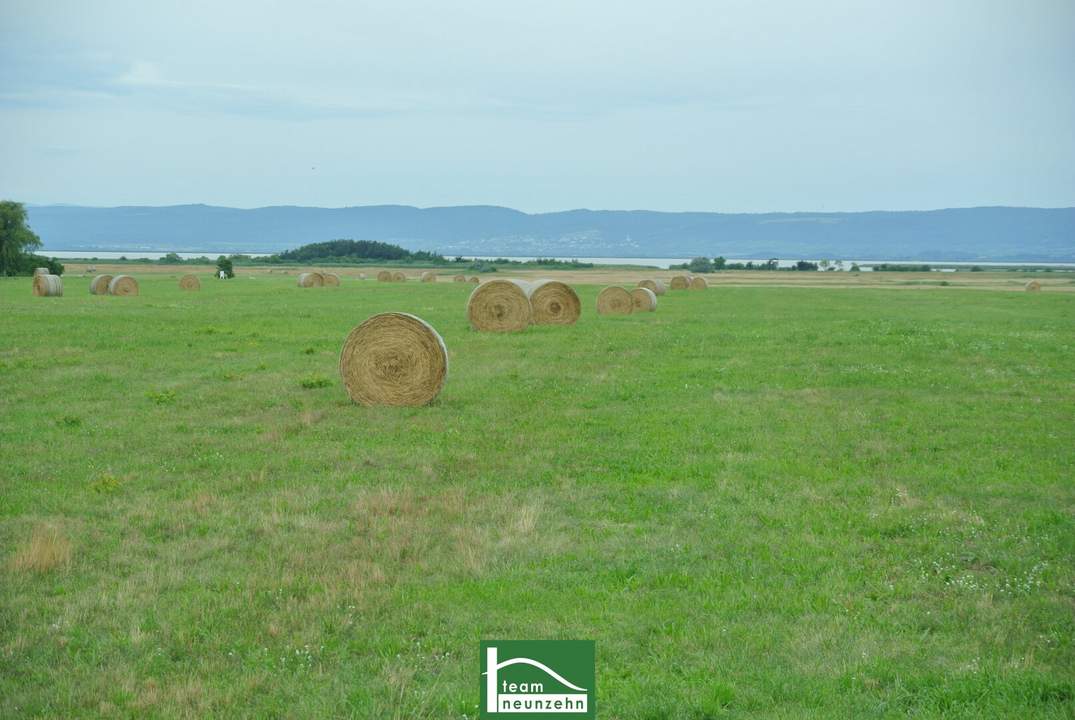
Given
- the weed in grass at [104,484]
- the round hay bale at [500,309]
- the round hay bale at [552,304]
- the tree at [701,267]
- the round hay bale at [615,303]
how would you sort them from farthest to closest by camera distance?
the tree at [701,267], the round hay bale at [615,303], the round hay bale at [552,304], the round hay bale at [500,309], the weed in grass at [104,484]

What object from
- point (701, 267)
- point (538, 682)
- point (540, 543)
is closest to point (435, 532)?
point (540, 543)

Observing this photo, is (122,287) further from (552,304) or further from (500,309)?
(500,309)

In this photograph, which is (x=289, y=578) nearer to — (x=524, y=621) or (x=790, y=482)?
(x=524, y=621)

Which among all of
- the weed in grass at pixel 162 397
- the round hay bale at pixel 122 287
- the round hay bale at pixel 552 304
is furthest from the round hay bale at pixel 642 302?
the weed in grass at pixel 162 397

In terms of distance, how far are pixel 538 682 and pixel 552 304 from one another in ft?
95.6

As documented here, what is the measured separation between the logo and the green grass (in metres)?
0.19

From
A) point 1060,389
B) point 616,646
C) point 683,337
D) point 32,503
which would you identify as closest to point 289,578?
point 616,646

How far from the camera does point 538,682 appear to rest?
630cm

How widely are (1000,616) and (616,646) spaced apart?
9.84 feet

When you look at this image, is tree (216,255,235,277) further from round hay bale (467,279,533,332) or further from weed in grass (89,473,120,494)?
weed in grass (89,473,120,494)

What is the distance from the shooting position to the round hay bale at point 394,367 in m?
17.9

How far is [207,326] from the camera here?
31.7 m

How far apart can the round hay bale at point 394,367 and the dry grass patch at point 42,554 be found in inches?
343

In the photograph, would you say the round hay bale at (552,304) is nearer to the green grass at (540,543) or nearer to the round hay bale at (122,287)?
the green grass at (540,543)
